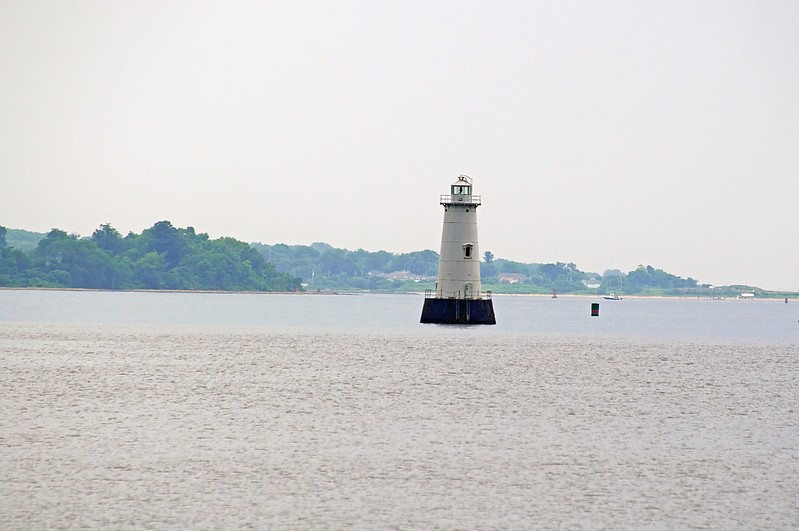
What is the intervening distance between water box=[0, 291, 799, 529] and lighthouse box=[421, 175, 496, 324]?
646 inches

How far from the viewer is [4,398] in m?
47.4

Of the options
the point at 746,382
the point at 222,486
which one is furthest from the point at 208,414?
the point at 746,382

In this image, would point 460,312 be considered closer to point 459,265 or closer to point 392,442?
point 459,265

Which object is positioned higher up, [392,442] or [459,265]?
[459,265]

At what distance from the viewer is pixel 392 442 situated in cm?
3725

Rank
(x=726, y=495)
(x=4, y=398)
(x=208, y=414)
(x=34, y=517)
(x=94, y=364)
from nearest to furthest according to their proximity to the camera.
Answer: (x=34, y=517) < (x=726, y=495) < (x=208, y=414) < (x=4, y=398) < (x=94, y=364)

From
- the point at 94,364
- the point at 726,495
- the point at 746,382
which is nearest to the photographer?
the point at 726,495

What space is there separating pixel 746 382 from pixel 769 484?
32461 millimetres

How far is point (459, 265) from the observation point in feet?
301

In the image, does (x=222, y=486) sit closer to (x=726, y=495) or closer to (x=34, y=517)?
(x=34, y=517)

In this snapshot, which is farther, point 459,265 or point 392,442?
point 459,265

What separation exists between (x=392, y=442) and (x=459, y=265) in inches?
2162

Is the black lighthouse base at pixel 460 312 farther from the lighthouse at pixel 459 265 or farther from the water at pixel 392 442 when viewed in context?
the water at pixel 392 442

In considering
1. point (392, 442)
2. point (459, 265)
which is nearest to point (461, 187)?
point (459, 265)
